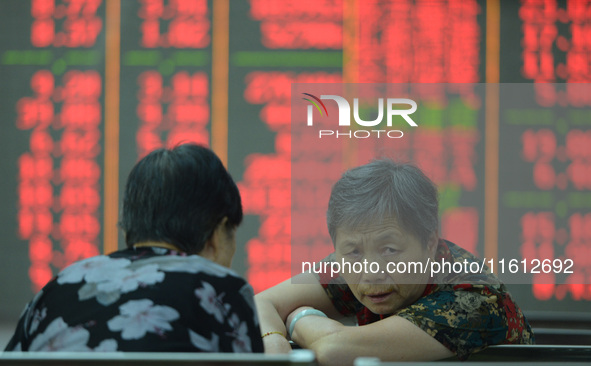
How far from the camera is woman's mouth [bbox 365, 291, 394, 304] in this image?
143 cm

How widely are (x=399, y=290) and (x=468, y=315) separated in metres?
0.17

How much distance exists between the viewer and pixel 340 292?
5.56 feet

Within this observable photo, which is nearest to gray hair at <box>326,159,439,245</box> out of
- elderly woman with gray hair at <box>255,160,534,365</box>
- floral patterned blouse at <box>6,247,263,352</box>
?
elderly woman with gray hair at <box>255,160,534,365</box>

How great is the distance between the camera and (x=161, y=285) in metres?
0.96

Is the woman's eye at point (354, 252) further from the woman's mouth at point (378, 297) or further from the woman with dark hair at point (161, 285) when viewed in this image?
the woman with dark hair at point (161, 285)

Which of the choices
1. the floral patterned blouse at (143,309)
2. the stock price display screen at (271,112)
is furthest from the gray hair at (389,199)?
the stock price display screen at (271,112)

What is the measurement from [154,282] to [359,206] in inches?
22.9

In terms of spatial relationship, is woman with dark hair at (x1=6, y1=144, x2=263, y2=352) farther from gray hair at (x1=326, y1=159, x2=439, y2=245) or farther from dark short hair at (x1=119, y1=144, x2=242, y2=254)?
gray hair at (x1=326, y1=159, x2=439, y2=245)

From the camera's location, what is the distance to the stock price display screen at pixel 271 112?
143 inches

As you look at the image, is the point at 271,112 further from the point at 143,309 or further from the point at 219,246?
the point at 143,309

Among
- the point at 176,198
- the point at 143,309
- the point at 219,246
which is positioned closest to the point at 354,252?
the point at 219,246

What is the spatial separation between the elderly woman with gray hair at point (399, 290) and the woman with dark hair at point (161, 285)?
1.15ft

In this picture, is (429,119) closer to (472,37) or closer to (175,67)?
(472,37)
